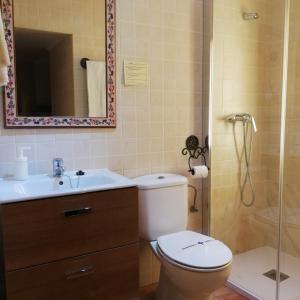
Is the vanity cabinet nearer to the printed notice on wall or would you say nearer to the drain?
the printed notice on wall

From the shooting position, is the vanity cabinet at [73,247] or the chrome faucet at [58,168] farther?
the chrome faucet at [58,168]

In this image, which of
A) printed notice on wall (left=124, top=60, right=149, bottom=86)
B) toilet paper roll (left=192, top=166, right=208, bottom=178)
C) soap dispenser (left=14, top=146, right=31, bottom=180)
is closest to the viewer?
soap dispenser (left=14, top=146, right=31, bottom=180)

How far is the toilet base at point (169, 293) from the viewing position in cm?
164

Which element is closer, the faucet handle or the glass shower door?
the faucet handle

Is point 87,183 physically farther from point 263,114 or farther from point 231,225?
point 263,114

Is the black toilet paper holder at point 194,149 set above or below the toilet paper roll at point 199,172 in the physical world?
above

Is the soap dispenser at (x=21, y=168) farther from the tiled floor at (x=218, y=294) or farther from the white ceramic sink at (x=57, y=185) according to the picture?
the tiled floor at (x=218, y=294)

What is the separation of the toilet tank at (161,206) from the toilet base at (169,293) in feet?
0.82

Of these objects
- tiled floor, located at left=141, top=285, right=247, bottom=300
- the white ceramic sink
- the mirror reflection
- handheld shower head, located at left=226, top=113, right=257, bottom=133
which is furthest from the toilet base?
handheld shower head, located at left=226, top=113, right=257, bottom=133

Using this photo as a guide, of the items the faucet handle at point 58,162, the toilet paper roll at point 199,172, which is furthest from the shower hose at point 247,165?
the faucet handle at point 58,162

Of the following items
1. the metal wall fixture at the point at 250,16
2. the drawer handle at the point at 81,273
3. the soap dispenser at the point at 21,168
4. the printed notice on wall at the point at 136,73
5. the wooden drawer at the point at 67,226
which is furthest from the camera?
the metal wall fixture at the point at 250,16

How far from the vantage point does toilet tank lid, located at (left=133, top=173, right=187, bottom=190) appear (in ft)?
5.86

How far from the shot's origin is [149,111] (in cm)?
203

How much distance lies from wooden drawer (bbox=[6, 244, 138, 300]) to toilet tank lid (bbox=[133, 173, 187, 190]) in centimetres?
36
